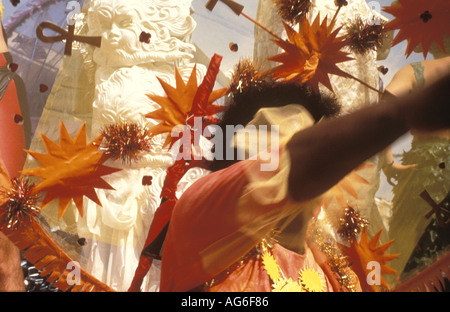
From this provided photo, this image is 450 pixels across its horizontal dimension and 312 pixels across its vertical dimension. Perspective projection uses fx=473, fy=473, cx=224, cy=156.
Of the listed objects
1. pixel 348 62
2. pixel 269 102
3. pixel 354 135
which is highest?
pixel 348 62

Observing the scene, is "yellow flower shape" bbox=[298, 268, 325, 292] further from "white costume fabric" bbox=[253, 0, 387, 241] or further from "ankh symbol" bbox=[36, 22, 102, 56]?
"ankh symbol" bbox=[36, 22, 102, 56]

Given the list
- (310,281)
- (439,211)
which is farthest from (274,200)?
(439,211)

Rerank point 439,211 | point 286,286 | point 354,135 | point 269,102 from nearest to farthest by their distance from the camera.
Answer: point 354,135, point 286,286, point 269,102, point 439,211

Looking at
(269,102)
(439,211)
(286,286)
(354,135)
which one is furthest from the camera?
(439,211)

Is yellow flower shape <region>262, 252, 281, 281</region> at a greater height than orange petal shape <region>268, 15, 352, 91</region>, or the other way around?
orange petal shape <region>268, 15, 352, 91</region>

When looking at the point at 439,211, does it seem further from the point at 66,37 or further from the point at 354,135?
the point at 66,37

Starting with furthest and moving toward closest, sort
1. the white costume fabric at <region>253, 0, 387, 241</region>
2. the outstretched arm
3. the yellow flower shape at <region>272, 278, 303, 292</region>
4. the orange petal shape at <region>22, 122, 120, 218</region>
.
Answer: the white costume fabric at <region>253, 0, 387, 241</region> → the orange petal shape at <region>22, 122, 120, 218</region> → the yellow flower shape at <region>272, 278, 303, 292</region> → the outstretched arm

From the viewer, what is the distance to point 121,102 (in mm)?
854

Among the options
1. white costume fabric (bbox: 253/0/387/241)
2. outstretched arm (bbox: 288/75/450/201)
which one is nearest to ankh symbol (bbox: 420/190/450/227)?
white costume fabric (bbox: 253/0/387/241)

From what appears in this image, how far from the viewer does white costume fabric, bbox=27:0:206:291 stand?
2.74 ft

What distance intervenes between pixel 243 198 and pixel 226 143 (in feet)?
0.83

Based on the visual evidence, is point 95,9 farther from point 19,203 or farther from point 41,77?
point 19,203

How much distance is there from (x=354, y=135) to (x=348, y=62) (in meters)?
0.51

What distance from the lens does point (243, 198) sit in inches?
23.4
